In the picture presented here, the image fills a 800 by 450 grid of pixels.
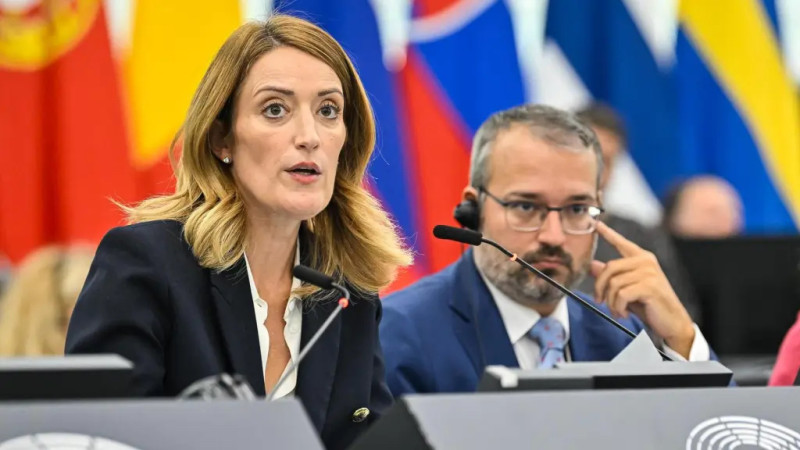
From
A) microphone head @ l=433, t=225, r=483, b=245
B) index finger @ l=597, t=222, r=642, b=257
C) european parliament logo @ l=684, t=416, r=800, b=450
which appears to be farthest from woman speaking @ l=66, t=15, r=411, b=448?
european parliament logo @ l=684, t=416, r=800, b=450

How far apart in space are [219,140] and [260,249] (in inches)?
8.7

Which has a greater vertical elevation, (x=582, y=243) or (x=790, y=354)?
(x=582, y=243)


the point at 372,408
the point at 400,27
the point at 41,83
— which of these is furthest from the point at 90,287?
the point at 400,27

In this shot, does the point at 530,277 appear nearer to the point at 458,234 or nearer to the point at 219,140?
the point at 458,234

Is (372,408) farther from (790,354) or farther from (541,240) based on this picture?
(790,354)

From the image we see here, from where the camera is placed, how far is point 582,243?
9.13 feet

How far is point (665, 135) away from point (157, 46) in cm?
266

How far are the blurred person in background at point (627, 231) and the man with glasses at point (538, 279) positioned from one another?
1.28 meters

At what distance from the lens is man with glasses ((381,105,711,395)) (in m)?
2.70

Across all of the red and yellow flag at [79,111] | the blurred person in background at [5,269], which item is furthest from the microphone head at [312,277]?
the red and yellow flag at [79,111]

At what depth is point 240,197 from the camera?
227 centimetres

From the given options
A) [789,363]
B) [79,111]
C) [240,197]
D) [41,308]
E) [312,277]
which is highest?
[79,111]

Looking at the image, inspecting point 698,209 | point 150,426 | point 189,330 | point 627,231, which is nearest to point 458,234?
point 189,330

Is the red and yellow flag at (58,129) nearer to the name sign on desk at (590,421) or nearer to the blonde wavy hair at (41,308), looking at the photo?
the blonde wavy hair at (41,308)
